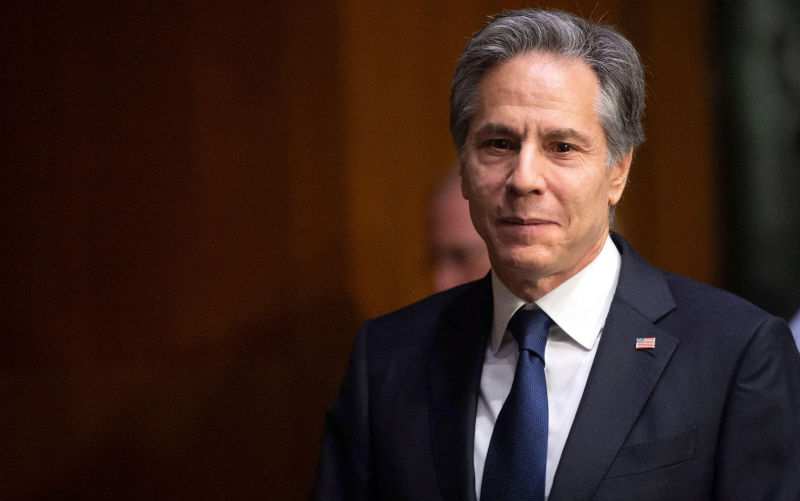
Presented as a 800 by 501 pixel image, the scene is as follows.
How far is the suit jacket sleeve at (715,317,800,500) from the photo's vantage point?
4.28 feet

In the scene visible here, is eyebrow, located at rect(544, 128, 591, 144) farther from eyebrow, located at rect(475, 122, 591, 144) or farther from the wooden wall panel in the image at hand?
the wooden wall panel

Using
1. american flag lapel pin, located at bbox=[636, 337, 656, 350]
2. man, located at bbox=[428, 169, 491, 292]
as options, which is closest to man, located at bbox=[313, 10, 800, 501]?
american flag lapel pin, located at bbox=[636, 337, 656, 350]

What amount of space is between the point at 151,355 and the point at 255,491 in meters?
0.40

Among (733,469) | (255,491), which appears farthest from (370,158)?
(733,469)

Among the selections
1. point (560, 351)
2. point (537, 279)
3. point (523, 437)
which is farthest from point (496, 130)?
point (523, 437)

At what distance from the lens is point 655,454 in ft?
4.41

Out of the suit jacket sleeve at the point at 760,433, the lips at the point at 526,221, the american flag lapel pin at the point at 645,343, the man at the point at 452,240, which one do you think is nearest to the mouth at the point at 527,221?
the lips at the point at 526,221

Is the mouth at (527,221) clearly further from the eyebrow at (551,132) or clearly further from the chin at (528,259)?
the eyebrow at (551,132)

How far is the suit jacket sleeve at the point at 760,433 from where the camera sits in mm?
1304

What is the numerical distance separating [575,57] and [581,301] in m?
0.43

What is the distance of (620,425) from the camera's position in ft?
4.47

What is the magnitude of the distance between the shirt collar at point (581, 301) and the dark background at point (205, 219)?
0.48m

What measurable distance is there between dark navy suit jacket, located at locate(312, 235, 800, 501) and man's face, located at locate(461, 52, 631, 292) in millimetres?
156

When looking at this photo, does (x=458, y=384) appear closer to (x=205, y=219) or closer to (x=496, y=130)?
(x=496, y=130)
